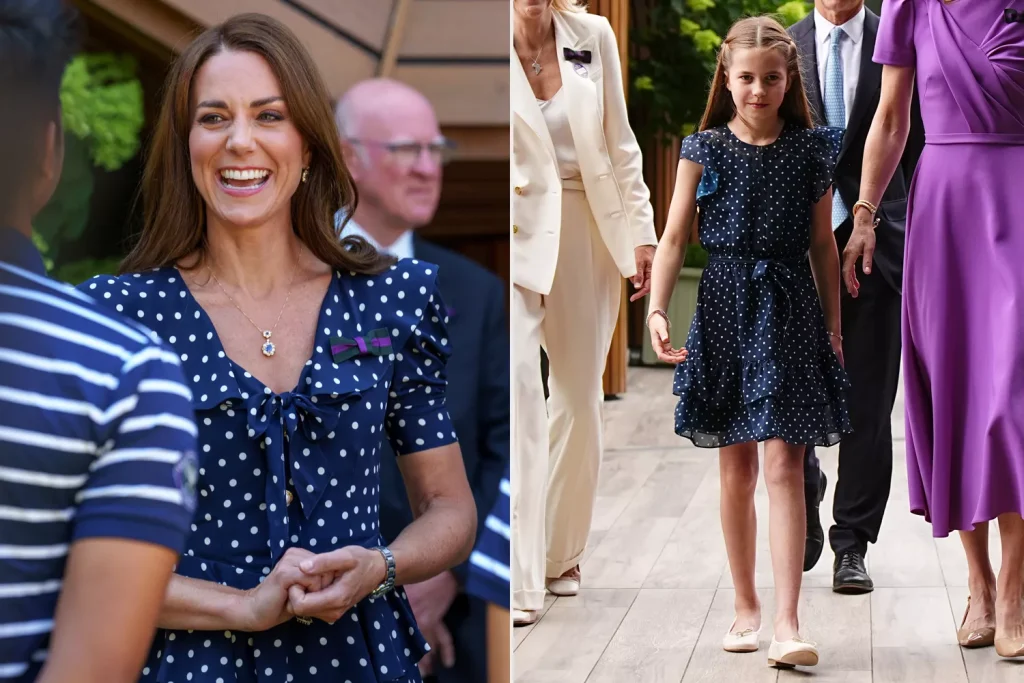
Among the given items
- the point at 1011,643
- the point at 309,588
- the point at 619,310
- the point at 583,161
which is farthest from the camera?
the point at 619,310

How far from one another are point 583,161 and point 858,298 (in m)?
0.72

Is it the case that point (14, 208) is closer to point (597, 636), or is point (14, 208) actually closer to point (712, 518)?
point (597, 636)

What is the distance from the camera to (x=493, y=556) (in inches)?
85.7

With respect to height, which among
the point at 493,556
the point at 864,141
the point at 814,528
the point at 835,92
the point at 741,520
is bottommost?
the point at 814,528

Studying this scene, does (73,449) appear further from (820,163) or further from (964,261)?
A: (964,261)

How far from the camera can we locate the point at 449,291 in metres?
2.14

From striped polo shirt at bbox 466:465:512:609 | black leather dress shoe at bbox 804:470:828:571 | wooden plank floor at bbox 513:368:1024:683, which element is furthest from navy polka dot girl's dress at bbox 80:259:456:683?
black leather dress shoe at bbox 804:470:828:571

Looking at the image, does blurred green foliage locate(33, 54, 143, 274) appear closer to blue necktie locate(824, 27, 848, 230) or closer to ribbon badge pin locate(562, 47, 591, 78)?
ribbon badge pin locate(562, 47, 591, 78)

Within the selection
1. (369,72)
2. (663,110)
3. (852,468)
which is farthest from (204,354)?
(852,468)

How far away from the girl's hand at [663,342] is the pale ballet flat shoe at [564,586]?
803 mm

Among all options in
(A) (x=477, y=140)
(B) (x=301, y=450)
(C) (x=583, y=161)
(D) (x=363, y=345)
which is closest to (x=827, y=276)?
(C) (x=583, y=161)

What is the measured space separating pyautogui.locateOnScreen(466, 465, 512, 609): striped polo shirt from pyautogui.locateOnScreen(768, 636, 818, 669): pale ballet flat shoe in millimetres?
1296

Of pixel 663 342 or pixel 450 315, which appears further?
pixel 663 342

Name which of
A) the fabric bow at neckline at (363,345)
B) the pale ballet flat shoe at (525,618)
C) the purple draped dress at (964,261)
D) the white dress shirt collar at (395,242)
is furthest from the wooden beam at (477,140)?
the pale ballet flat shoe at (525,618)
